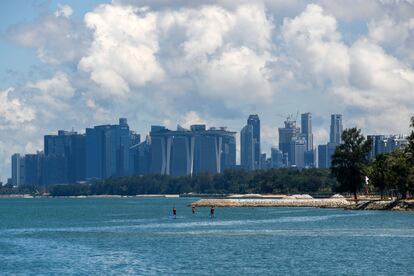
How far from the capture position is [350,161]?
190 meters

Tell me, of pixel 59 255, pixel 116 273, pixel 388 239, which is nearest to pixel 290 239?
pixel 388 239

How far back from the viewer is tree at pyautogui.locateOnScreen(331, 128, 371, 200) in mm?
189250

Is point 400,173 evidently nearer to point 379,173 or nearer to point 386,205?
point 379,173

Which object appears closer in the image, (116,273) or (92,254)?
(116,273)

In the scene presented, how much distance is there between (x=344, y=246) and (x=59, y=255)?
985 inches

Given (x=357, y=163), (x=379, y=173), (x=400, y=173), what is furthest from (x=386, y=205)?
(x=357, y=163)

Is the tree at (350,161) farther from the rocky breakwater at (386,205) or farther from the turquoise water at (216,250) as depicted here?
the turquoise water at (216,250)

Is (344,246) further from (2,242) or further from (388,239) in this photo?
(2,242)

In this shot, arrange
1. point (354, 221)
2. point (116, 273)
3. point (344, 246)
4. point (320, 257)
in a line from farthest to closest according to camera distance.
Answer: point (354, 221), point (344, 246), point (320, 257), point (116, 273)

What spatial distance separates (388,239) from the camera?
89.6 m

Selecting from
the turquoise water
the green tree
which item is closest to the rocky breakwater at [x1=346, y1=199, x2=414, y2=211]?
the green tree

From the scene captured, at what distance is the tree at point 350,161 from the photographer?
18925cm

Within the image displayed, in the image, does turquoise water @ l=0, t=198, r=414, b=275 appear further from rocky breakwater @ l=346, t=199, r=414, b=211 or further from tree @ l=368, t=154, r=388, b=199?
tree @ l=368, t=154, r=388, b=199

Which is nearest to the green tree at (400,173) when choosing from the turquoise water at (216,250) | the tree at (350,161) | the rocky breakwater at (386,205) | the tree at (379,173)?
the tree at (379,173)
